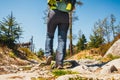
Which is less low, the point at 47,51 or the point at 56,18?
the point at 56,18

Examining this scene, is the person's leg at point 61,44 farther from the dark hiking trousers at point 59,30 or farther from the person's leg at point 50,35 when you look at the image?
the person's leg at point 50,35

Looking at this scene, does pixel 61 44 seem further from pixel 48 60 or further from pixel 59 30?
pixel 48 60

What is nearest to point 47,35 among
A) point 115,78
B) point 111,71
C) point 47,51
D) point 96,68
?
point 47,51

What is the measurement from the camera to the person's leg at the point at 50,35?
339 inches

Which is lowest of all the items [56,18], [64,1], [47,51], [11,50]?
[11,50]

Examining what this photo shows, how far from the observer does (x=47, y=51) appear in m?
8.70

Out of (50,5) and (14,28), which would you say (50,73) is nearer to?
(50,5)

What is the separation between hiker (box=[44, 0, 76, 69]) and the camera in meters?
8.34

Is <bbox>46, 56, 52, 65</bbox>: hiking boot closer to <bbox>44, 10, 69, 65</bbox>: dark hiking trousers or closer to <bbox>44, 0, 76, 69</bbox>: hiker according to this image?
<bbox>44, 0, 76, 69</bbox>: hiker

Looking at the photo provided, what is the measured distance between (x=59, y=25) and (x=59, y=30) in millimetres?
179

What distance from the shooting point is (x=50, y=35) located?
889 cm

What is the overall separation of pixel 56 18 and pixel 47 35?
0.73 m

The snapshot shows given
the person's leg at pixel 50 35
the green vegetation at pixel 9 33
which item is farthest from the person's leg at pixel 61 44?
the green vegetation at pixel 9 33

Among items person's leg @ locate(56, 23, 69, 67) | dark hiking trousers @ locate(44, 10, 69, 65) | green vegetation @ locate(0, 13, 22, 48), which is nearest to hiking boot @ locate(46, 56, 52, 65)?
dark hiking trousers @ locate(44, 10, 69, 65)
